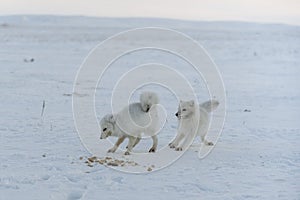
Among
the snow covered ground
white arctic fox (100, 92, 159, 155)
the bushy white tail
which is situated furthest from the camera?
the bushy white tail

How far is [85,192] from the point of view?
5484 mm

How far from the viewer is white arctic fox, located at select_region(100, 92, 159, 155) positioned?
6.89m

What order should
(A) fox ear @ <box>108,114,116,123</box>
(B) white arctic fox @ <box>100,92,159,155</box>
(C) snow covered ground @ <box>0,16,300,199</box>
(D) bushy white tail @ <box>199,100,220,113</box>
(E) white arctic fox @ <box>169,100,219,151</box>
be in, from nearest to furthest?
1. (C) snow covered ground @ <box>0,16,300,199</box>
2. (B) white arctic fox @ <box>100,92,159,155</box>
3. (A) fox ear @ <box>108,114,116,123</box>
4. (E) white arctic fox @ <box>169,100,219,151</box>
5. (D) bushy white tail @ <box>199,100,220,113</box>

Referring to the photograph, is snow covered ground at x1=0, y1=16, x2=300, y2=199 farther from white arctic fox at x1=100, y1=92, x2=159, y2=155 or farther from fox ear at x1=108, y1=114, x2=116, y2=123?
fox ear at x1=108, y1=114, x2=116, y2=123

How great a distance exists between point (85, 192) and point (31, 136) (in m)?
2.82

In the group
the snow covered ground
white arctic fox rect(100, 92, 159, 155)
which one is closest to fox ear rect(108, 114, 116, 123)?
white arctic fox rect(100, 92, 159, 155)

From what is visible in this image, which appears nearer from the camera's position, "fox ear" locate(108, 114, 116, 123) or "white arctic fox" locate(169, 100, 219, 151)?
"fox ear" locate(108, 114, 116, 123)

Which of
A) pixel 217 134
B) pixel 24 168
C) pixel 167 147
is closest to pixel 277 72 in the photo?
pixel 217 134

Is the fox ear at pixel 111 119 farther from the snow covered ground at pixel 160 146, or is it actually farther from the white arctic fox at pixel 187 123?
the white arctic fox at pixel 187 123

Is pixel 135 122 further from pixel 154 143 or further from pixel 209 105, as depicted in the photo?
pixel 209 105

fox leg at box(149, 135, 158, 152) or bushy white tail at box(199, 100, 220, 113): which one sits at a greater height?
bushy white tail at box(199, 100, 220, 113)

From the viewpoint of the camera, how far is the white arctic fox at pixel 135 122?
6.89 meters

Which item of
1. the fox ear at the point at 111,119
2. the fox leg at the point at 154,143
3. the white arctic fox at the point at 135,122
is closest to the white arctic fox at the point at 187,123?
the fox leg at the point at 154,143

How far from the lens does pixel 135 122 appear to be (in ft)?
23.1
